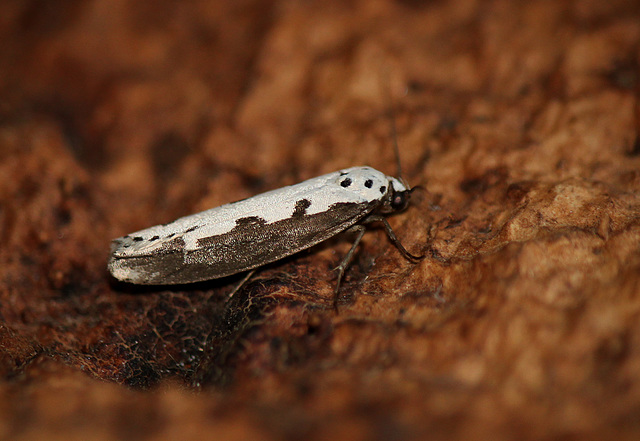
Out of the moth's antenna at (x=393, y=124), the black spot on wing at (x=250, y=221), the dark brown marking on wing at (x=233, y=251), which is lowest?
the dark brown marking on wing at (x=233, y=251)

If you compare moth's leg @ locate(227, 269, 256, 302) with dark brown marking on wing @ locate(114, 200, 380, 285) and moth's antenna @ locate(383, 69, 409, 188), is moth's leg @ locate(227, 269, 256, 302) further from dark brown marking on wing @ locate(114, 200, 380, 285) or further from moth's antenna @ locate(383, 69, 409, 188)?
moth's antenna @ locate(383, 69, 409, 188)

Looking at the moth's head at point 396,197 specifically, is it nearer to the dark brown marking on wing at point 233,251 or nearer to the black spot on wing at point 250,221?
the dark brown marking on wing at point 233,251

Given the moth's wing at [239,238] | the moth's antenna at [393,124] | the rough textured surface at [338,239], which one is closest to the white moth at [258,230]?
the moth's wing at [239,238]

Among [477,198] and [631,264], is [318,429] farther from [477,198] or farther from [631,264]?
[477,198]

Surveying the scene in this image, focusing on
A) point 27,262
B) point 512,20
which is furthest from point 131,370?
point 512,20

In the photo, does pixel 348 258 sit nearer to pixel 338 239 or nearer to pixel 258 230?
pixel 338 239

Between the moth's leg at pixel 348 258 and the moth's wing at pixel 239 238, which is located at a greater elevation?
the moth's wing at pixel 239 238

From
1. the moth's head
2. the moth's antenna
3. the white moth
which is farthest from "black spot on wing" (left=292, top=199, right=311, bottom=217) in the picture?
the moth's antenna

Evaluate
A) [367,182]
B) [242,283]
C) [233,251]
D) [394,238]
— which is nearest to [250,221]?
[233,251]
